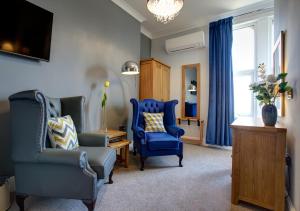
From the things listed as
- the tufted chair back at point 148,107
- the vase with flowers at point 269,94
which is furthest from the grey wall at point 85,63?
the vase with flowers at point 269,94

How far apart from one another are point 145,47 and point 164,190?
3850mm

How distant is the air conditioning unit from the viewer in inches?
161

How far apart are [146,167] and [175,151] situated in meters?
0.50

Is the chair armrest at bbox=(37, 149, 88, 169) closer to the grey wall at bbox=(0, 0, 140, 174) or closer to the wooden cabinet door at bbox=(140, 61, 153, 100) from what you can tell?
the grey wall at bbox=(0, 0, 140, 174)

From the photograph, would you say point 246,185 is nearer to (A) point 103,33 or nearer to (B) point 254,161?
(B) point 254,161

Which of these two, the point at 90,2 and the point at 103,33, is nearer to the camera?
the point at 90,2

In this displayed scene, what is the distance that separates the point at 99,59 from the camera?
3.08 m

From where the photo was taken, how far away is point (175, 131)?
2.90 meters

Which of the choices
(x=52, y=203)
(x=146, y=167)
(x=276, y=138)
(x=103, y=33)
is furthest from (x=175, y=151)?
(x=103, y=33)

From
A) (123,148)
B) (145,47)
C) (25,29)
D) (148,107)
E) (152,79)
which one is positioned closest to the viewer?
(25,29)

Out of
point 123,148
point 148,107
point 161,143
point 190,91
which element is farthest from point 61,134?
point 190,91

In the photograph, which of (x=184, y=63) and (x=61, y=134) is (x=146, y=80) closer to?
(x=184, y=63)

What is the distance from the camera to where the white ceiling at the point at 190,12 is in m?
3.47

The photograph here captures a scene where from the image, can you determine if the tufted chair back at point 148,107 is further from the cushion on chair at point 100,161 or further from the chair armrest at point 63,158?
the chair armrest at point 63,158
